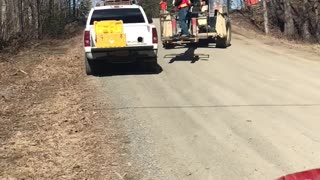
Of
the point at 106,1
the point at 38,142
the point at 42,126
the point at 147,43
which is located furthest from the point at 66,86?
the point at 106,1

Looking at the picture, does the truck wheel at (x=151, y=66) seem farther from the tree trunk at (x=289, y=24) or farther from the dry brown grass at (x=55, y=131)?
the tree trunk at (x=289, y=24)

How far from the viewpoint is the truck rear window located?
14.8m

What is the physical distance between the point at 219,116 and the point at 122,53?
201 inches

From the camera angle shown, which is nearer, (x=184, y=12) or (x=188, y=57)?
(x=184, y=12)

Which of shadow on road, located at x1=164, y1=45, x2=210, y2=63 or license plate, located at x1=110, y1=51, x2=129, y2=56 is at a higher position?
license plate, located at x1=110, y1=51, x2=129, y2=56

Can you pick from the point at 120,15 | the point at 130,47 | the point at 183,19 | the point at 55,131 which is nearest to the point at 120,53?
the point at 130,47

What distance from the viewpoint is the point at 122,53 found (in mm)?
14070

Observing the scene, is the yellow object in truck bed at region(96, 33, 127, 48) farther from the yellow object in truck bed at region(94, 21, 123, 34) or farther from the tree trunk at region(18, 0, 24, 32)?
the tree trunk at region(18, 0, 24, 32)

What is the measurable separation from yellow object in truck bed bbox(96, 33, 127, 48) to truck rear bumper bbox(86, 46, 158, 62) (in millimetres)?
105

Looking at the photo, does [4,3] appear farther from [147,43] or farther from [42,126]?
[42,126]

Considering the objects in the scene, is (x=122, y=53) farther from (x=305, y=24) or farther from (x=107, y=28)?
(x=305, y=24)

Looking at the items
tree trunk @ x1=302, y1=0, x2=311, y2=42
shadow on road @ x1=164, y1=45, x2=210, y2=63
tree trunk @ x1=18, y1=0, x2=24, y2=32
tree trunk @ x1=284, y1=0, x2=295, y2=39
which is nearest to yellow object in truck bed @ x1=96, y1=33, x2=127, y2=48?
shadow on road @ x1=164, y1=45, x2=210, y2=63

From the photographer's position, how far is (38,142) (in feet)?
26.3

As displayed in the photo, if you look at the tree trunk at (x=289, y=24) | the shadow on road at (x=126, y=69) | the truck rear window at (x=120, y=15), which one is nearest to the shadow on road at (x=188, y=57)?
the shadow on road at (x=126, y=69)
